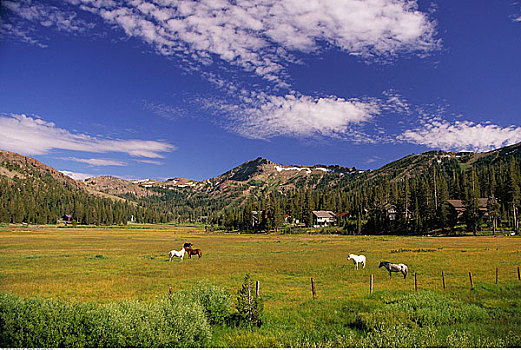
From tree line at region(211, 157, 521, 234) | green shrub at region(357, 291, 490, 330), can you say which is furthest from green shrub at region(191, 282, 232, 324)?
tree line at region(211, 157, 521, 234)

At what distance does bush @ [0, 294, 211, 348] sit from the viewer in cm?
927

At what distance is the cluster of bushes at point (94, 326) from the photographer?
9.28m

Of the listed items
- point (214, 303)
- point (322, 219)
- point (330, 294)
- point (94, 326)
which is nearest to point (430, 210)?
point (322, 219)

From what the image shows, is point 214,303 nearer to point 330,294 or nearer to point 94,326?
point 94,326

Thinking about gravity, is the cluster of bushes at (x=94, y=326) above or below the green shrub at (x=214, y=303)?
above

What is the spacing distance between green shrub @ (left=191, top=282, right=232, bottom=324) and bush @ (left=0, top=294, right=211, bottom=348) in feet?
10.4

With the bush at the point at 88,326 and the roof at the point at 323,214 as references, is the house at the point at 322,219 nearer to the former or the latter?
the roof at the point at 323,214

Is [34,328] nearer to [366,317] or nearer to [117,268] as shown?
[366,317]

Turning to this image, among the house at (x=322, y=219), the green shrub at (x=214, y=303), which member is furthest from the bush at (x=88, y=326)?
the house at (x=322, y=219)

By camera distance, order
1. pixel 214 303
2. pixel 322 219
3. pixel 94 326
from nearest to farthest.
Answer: pixel 94 326 → pixel 214 303 → pixel 322 219

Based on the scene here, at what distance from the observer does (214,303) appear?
14.0 meters

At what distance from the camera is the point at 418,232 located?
99.9m

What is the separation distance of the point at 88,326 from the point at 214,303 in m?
5.61

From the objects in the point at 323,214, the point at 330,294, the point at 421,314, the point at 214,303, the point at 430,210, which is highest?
the point at 430,210
